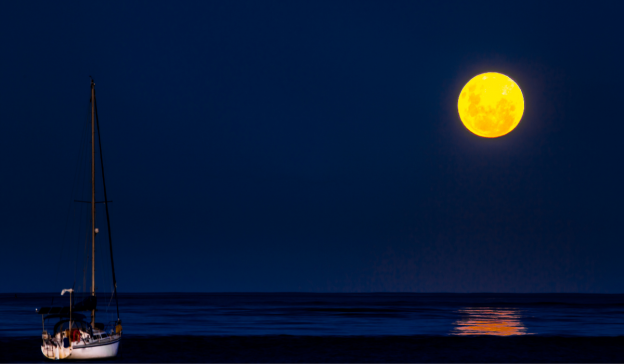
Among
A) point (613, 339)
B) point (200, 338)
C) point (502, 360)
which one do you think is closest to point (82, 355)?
point (200, 338)

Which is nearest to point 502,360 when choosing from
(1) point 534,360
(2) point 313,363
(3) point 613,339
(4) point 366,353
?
(1) point 534,360

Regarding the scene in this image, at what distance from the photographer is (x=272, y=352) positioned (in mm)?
47125

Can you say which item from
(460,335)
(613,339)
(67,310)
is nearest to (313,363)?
(67,310)

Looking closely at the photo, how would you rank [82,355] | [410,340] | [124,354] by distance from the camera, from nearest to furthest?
1. [82,355]
2. [124,354]
3. [410,340]

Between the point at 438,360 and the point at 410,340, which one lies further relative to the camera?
the point at 410,340

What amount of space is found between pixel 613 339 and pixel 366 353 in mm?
24172

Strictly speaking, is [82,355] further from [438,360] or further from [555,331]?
[555,331]

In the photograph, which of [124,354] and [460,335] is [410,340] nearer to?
[460,335]

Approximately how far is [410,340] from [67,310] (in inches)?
1088

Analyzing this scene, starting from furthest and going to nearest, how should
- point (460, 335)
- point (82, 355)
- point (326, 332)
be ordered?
point (326, 332)
point (460, 335)
point (82, 355)

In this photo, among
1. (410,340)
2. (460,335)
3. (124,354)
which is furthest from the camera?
(460,335)

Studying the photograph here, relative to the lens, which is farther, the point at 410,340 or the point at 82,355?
the point at 410,340

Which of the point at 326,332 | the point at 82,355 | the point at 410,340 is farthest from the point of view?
the point at 326,332

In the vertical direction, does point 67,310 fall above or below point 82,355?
above
